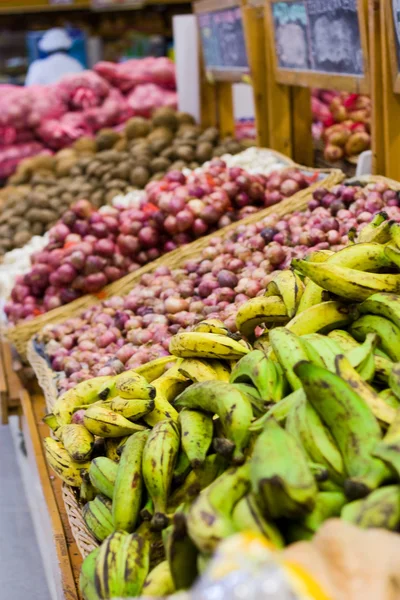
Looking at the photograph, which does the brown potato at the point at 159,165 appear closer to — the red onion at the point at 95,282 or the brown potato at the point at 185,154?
the brown potato at the point at 185,154

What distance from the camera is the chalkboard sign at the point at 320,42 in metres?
2.78

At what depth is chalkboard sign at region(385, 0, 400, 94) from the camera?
8.07ft

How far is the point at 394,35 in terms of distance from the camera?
249 cm

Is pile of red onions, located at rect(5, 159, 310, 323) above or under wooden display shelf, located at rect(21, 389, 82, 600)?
above

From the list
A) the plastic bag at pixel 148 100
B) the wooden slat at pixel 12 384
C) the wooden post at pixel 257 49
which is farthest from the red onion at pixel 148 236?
the plastic bag at pixel 148 100

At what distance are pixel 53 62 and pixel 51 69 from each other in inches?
3.7

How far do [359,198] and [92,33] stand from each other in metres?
7.20

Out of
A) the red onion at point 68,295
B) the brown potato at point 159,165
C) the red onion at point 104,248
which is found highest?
the brown potato at point 159,165

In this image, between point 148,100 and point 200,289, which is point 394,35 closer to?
point 200,289

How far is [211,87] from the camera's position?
16.6 ft

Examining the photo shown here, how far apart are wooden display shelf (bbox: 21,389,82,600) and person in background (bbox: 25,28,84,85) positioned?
4.61 meters

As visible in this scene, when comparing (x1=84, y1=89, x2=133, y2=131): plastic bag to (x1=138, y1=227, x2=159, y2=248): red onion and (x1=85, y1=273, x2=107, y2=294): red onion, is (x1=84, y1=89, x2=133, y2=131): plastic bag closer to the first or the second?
(x1=138, y1=227, x2=159, y2=248): red onion

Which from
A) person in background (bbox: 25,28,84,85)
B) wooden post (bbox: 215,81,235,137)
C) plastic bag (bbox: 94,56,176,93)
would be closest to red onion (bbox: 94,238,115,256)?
wooden post (bbox: 215,81,235,137)

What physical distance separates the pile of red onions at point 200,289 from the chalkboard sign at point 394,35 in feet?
1.37
